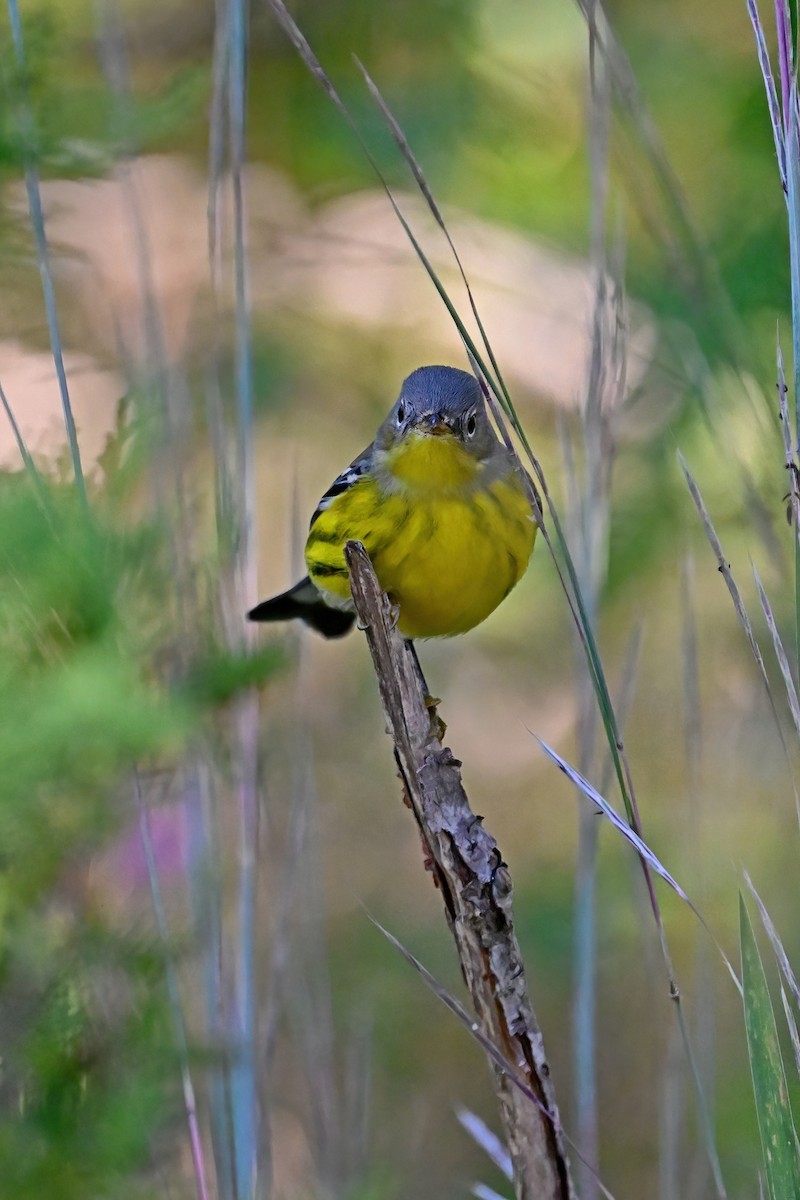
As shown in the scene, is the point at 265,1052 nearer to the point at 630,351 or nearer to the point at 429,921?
the point at 630,351

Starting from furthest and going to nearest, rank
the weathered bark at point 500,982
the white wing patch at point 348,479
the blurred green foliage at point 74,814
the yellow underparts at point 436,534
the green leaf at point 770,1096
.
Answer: the white wing patch at point 348,479 < the yellow underparts at point 436,534 < the weathered bark at point 500,982 < the green leaf at point 770,1096 < the blurred green foliage at point 74,814

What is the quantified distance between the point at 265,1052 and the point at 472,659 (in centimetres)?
208

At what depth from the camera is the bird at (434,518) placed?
2.15m

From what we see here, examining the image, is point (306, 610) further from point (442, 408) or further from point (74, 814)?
point (74, 814)

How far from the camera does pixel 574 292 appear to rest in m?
3.27

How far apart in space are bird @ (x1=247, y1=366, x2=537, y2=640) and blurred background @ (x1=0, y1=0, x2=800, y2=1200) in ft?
0.72

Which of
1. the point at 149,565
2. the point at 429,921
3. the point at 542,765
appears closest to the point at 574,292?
the point at 542,765

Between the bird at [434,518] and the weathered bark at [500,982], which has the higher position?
the bird at [434,518]

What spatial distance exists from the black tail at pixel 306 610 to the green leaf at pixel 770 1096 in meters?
1.43

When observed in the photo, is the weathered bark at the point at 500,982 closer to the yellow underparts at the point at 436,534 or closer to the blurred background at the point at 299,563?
the blurred background at the point at 299,563

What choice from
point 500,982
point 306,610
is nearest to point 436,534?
point 306,610

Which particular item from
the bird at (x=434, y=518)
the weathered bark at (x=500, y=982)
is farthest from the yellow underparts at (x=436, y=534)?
the weathered bark at (x=500, y=982)

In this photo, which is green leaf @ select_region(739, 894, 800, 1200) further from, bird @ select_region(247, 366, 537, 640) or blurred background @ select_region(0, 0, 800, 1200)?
bird @ select_region(247, 366, 537, 640)

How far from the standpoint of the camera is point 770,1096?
122 centimetres
